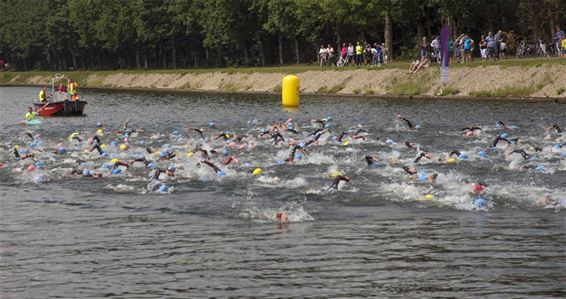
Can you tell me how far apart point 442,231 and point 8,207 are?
47.7 feet

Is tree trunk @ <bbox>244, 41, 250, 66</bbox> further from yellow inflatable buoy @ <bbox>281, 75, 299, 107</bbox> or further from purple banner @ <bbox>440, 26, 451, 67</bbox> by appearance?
yellow inflatable buoy @ <bbox>281, 75, 299, 107</bbox>

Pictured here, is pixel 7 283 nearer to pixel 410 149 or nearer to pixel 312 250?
pixel 312 250

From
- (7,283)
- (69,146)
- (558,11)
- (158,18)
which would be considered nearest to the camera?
(7,283)

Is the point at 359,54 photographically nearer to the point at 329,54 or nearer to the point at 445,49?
the point at 329,54

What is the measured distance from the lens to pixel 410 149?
42.8 metres

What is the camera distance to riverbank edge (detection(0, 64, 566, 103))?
70312mm

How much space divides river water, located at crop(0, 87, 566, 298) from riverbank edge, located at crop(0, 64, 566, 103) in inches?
989

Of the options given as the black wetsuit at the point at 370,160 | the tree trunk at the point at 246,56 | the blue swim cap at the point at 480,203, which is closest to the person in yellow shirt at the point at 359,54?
the tree trunk at the point at 246,56

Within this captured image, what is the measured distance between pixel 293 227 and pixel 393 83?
59.8m

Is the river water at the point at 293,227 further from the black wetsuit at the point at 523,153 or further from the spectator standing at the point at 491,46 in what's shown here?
the spectator standing at the point at 491,46

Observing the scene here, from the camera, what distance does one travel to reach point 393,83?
84.4 m

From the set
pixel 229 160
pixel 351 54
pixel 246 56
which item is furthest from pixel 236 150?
pixel 246 56

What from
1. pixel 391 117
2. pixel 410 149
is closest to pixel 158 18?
pixel 391 117

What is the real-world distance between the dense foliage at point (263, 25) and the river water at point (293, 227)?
53623 millimetres
